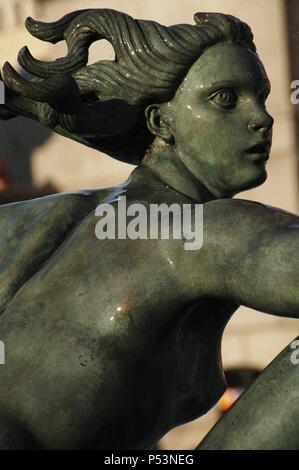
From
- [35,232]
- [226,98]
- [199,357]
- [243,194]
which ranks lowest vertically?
[243,194]

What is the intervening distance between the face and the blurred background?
290cm

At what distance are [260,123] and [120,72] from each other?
0.25 meters

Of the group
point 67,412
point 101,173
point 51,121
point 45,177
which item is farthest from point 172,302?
point 45,177

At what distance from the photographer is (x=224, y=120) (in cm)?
287

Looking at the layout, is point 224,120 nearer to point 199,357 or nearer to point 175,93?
point 175,93

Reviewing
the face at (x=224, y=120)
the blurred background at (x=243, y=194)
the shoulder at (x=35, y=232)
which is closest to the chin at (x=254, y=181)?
the face at (x=224, y=120)

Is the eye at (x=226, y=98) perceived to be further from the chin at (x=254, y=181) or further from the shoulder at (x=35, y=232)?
the shoulder at (x=35, y=232)

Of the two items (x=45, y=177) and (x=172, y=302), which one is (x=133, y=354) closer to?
(x=172, y=302)

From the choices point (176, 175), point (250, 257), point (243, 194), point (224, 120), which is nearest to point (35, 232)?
point (176, 175)

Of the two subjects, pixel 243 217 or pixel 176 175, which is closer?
pixel 243 217

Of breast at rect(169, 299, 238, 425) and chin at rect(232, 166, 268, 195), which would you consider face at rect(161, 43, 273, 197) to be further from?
breast at rect(169, 299, 238, 425)

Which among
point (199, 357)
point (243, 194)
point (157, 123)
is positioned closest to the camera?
point (199, 357)

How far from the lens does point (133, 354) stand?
2695mm
